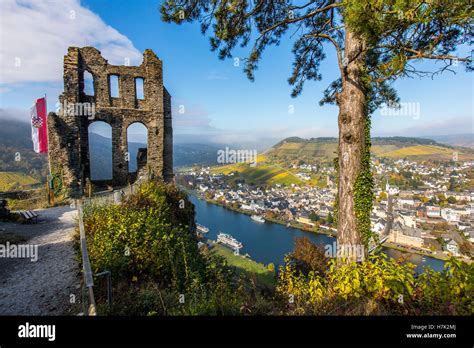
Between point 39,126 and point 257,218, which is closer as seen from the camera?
point 39,126

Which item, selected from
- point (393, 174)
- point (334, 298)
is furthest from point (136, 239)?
point (393, 174)

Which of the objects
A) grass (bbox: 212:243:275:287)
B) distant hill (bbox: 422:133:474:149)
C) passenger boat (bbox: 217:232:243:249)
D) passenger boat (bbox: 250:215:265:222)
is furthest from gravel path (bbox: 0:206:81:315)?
distant hill (bbox: 422:133:474:149)

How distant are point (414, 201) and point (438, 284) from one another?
30078mm

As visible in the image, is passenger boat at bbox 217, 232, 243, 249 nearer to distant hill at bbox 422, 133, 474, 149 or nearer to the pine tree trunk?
the pine tree trunk

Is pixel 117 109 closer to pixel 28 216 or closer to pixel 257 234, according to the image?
pixel 28 216

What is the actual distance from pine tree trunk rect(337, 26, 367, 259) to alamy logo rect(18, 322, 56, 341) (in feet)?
15.5

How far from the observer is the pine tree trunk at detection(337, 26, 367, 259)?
4.86 metres

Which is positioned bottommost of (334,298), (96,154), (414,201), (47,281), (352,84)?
(414,201)

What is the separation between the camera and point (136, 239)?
5.33 metres

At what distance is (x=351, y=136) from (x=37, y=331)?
18.2 ft

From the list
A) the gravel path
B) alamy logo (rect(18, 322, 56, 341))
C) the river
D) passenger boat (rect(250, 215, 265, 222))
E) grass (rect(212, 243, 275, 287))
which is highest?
alamy logo (rect(18, 322, 56, 341))

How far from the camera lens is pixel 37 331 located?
2328 mm

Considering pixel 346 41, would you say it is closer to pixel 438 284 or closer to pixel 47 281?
pixel 438 284

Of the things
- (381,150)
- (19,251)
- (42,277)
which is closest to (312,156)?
(381,150)
